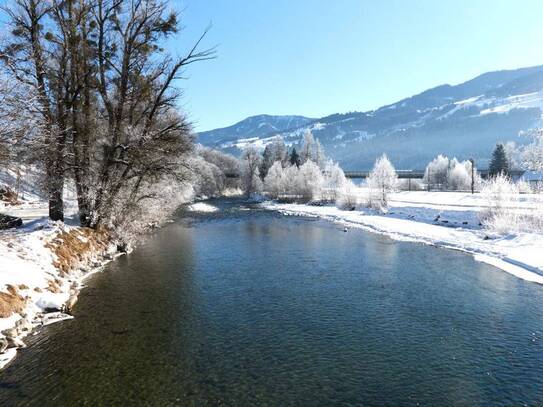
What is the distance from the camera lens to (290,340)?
481 inches

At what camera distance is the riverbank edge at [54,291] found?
456 inches

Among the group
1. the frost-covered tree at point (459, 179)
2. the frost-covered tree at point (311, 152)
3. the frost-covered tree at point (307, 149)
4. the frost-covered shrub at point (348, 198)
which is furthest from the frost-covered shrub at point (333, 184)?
the frost-covered tree at point (459, 179)

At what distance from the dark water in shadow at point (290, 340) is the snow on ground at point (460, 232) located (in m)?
2.47

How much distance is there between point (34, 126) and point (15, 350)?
651 centimetres

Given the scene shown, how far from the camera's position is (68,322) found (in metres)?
13.3

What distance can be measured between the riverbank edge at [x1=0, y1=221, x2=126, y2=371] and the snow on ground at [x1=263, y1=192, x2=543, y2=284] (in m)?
21.3

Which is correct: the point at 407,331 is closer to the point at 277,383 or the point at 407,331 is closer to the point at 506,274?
the point at 277,383

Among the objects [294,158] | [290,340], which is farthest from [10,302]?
[294,158]

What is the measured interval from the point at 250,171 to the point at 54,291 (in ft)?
295

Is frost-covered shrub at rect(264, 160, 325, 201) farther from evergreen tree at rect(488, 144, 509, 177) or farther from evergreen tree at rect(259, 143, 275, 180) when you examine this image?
evergreen tree at rect(488, 144, 509, 177)

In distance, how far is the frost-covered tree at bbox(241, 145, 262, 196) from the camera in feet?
329

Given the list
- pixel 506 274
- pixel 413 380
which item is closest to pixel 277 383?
pixel 413 380

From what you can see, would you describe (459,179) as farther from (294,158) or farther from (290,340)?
(290,340)

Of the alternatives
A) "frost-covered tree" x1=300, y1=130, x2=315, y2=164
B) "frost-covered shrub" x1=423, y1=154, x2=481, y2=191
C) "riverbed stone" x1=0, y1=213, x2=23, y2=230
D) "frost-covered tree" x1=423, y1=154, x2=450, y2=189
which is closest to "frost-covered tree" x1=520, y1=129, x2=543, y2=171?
"riverbed stone" x1=0, y1=213, x2=23, y2=230
